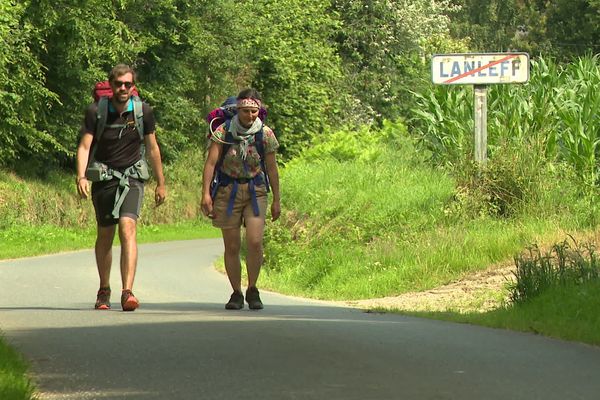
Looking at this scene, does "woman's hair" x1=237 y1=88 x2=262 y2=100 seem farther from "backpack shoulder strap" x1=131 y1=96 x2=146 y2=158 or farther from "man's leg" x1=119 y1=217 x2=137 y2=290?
"man's leg" x1=119 y1=217 x2=137 y2=290

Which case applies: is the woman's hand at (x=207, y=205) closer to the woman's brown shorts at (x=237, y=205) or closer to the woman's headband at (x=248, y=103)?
the woman's brown shorts at (x=237, y=205)

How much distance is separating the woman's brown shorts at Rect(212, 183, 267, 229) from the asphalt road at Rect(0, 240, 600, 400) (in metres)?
0.84

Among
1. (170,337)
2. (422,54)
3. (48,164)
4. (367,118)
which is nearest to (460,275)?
(170,337)

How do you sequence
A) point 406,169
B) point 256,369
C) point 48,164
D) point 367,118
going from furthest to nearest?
point 367,118 → point 48,164 → point 406,169 → point 256,369

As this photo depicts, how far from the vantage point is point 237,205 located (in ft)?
40.8

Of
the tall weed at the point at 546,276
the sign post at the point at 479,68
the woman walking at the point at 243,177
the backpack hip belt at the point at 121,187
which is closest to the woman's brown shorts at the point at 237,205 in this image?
the woman walking at the point at 243,177

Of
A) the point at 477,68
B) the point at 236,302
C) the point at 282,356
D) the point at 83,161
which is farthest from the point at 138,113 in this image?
the point at 477,68

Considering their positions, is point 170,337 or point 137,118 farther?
point 137,118

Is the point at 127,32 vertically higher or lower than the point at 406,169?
higher

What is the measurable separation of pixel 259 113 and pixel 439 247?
21.6 ft

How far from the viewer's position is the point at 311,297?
18203mm

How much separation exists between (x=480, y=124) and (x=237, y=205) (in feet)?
30.9

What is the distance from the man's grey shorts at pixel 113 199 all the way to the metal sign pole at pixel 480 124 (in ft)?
33.3

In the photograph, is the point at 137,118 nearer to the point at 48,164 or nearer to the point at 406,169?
the point at 406,169
